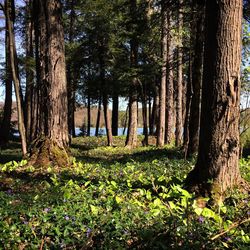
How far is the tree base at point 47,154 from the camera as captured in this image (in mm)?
8133

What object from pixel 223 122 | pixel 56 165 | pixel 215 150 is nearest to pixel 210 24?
pixel 223 122

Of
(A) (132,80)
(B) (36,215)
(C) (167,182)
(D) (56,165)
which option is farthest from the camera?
(A) (132,80)

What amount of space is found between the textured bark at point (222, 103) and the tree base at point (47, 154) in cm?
401

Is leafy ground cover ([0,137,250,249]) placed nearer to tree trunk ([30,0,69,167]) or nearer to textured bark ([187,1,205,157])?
tree trunk ([30,0,69,167])

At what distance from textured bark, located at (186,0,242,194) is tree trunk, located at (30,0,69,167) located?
Answer: 13.6ft

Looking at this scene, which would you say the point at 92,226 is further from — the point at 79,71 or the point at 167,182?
the point at 79,71

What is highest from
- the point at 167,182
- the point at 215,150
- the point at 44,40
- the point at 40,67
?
the point at 44,40

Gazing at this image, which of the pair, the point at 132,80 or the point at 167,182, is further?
the point at 132,80

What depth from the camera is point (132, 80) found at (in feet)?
64.8

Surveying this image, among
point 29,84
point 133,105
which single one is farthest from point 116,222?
point 29,84

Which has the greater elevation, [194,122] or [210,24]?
[210,24]

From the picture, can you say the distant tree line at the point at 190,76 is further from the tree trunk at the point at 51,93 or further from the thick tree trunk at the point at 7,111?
the thick tree trunk at the point at 7,111

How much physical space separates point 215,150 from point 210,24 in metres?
1.85

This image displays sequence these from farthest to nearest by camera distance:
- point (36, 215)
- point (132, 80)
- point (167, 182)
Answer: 1. point (132, 80)
2. point (167, 182)
3. point (36, 215)
